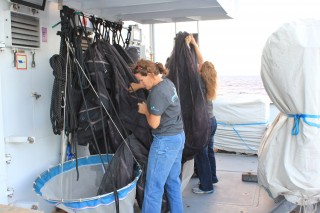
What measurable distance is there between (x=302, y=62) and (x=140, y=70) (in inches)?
48.9

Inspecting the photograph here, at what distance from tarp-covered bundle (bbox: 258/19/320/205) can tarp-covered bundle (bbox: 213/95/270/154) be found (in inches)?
91.1

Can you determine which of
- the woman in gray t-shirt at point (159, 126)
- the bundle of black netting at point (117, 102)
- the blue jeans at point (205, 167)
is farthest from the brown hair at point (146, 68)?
the blue jeans at point (205, 167)

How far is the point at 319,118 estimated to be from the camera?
2.45 m

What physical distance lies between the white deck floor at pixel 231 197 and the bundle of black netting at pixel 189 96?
59cm

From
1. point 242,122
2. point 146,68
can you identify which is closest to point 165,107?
point 146,68

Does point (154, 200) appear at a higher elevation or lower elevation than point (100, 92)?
lower

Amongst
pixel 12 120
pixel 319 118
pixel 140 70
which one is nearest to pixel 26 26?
pixel 12 120

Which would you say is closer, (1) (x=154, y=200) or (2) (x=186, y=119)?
(1) (x=154, y=200)

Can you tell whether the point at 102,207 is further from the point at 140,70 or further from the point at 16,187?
the point at 140,70

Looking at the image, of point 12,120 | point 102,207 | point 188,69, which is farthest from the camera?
point 188,69

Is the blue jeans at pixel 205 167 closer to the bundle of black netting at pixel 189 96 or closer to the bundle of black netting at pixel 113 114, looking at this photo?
the bundle of black netting at pixel 189 96

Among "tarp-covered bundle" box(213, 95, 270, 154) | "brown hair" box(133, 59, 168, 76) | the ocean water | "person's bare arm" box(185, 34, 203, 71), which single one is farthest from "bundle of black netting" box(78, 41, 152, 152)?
the ocean water

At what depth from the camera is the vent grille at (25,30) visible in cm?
238

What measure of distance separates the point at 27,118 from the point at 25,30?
2.26ft
